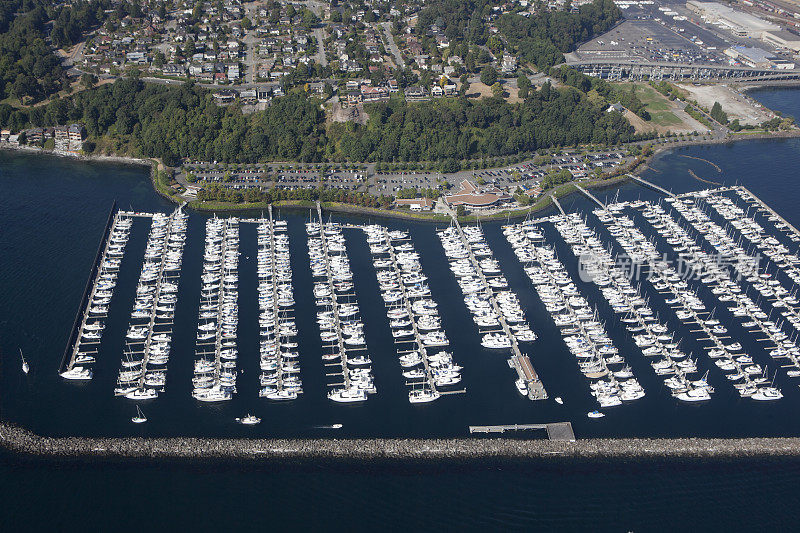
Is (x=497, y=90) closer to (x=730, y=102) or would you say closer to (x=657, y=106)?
(x=657, y=106)

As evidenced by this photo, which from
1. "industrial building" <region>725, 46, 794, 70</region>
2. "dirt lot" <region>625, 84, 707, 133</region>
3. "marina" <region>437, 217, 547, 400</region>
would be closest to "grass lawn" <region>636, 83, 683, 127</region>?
"dirt lot" <region>625, 84, 707, 133</region>

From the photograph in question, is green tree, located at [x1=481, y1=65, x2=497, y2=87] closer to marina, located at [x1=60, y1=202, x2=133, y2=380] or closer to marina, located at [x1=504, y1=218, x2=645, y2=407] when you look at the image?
Result: marina, located at [x1=504, y1=218, x2=645, y2=407]

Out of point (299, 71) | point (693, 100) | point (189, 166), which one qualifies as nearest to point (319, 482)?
point (189, 166)

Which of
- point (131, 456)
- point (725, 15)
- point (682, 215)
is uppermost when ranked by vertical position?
point (725, 15)

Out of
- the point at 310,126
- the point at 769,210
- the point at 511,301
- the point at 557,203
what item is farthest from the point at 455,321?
the point at 769,210

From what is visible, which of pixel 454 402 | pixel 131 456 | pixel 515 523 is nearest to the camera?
pixel 515 523

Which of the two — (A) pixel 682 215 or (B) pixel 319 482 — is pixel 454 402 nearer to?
(B) pixel 319 482
